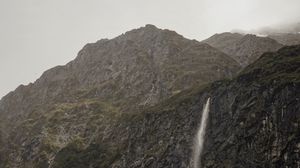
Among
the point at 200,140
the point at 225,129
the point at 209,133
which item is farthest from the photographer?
the point at 200,140

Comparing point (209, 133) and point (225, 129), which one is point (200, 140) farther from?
point (225, 129)

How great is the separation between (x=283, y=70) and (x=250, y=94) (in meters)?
13.3

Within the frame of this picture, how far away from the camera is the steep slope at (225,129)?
106 m

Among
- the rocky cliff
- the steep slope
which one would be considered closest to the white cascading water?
the rocky cliff

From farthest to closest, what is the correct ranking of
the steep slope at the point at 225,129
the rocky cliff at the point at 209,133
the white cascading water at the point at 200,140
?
1. the white cascading water at the point at 200,140
2. the rocky cliff at the point at 209,133
3. the steep slope at the point at 225,129

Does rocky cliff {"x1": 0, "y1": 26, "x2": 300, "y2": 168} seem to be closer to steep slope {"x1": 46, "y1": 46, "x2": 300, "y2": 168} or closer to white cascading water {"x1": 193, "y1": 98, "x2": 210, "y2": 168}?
steep slope {"x1": 46, "y1": 46, "x2": 300, "y2": 168}

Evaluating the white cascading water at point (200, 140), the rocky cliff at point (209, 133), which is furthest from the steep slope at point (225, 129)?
the white cascading water at point (200, 140)

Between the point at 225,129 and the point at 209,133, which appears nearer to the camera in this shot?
the point at 225,129

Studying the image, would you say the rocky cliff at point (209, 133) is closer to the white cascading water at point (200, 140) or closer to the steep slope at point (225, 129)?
the steep slope at point (225, 129)

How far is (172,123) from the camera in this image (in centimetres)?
14350

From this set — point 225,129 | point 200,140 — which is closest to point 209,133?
point 200,140

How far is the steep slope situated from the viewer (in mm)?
Answer: 106250

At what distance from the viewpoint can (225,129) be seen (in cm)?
12319

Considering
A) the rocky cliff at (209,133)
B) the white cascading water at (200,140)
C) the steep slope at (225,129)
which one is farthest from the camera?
the white cascading water at (200,140)
